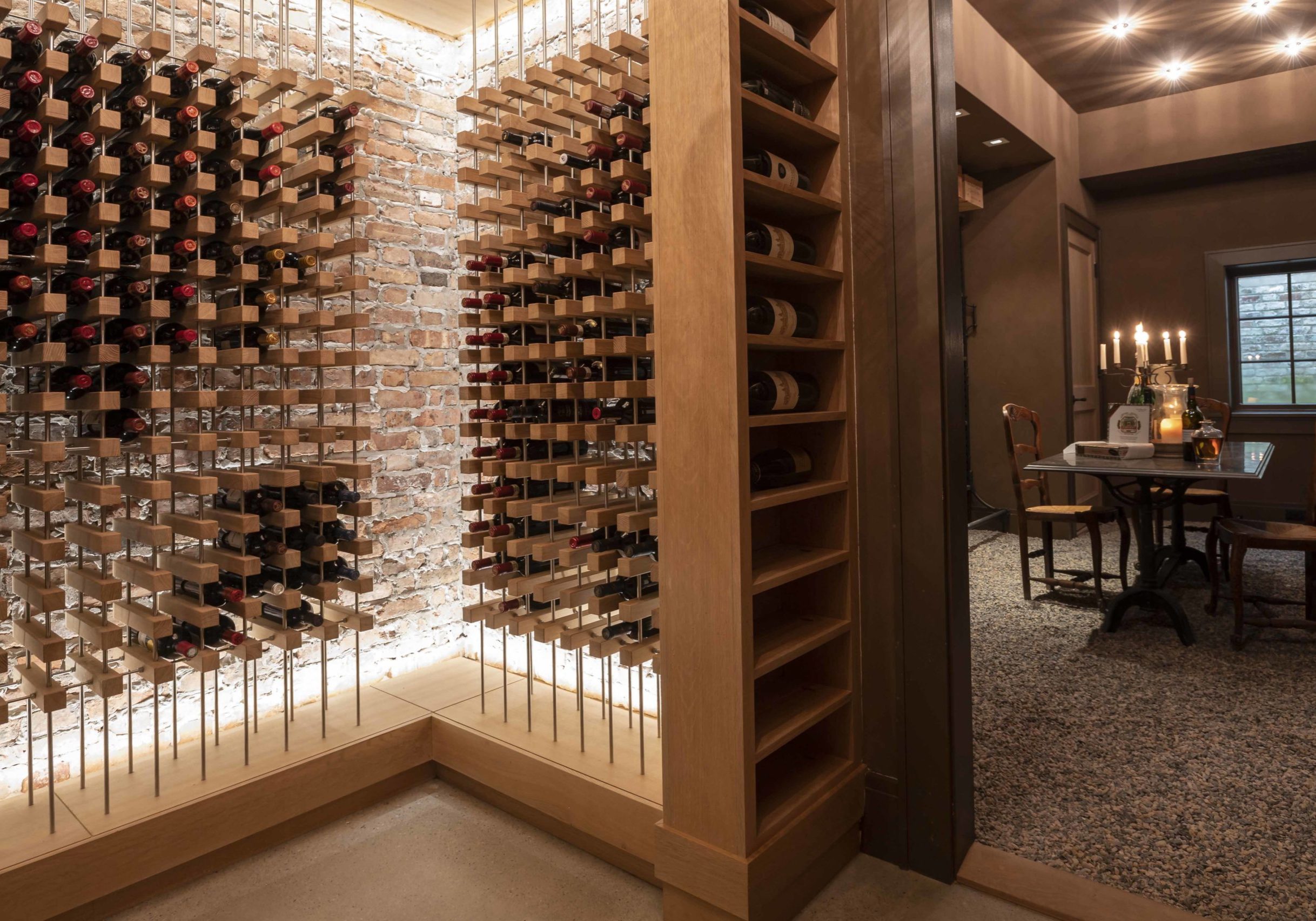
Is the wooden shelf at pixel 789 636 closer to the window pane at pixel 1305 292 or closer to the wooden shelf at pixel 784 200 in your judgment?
the wooden shelf at pixel 784 200

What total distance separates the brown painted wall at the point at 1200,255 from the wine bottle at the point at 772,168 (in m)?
5.88

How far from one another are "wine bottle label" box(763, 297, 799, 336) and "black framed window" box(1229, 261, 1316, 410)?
6.01 metres

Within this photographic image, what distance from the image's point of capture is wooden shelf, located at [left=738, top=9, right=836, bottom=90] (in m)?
1.49

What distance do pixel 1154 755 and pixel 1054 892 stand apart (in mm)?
974

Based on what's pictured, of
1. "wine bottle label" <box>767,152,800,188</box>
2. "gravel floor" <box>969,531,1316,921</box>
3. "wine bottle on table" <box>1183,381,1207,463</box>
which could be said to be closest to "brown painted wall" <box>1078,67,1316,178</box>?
"wine bottle on table" <box>1183,381,1207,463</box>

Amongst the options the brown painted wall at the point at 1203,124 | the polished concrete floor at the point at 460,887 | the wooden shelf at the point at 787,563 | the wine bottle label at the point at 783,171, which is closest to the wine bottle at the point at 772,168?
the wine bottle label at the point at 783,171

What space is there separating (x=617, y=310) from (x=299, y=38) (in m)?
1.50

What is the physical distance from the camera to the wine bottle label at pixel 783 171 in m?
1.58

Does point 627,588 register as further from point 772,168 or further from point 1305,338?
point 1305,338

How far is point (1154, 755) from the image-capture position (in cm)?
Result: 232

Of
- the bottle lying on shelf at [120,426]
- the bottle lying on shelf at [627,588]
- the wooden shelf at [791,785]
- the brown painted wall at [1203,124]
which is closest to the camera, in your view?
the wooden shelf at [791,785]

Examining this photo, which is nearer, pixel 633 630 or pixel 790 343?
pixel 790 343

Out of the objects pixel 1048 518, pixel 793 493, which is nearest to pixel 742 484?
pixel 793 493

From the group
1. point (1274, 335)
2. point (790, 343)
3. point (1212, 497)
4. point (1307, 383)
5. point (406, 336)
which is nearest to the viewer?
point (790, 343)
